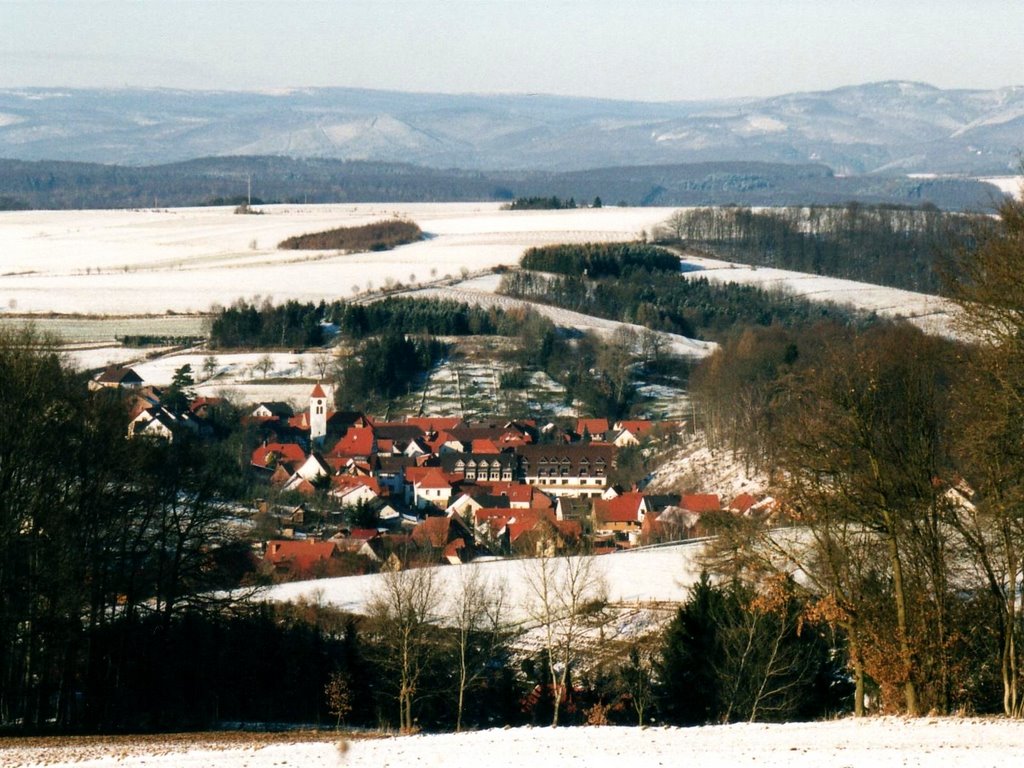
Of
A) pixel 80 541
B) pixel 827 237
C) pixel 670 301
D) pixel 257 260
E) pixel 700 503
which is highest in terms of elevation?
pixel 80 541

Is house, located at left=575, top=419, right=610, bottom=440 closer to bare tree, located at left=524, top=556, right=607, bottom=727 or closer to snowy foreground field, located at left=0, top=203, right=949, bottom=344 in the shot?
snowy foreground field, located at left=0, top=203, right=949, bottom=344

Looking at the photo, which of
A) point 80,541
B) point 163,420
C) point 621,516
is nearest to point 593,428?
point 621,516

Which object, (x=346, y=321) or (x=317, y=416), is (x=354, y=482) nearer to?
(x=317, y=416)

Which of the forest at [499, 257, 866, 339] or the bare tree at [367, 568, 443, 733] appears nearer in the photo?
the bare tree at [367, 568, 443, 733]

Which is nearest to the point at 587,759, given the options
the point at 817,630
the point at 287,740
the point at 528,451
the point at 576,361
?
the point at 287,740

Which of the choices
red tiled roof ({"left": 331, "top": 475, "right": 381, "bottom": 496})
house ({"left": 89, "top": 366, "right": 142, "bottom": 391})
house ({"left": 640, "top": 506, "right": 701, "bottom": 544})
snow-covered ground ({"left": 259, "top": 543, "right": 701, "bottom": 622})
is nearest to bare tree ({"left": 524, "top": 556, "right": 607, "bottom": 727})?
snow-covered ground ({"left": 259, "top": 543, "right": 701, "bottom": 622})

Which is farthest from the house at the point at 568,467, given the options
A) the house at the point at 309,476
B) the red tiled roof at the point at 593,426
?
the house at the point at 309,476

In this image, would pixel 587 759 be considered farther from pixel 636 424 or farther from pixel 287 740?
pixel 636 424
